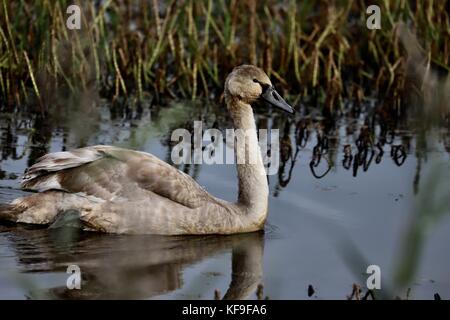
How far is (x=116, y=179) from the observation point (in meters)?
7.94

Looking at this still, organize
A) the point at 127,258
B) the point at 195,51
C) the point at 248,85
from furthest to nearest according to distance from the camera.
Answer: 1. the point at 195,51
2. the point at 248,85
3. the point at 127,258

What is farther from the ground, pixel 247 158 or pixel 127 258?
pixel 247 158

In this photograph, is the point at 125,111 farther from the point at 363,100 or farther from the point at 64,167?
the point at 64,167

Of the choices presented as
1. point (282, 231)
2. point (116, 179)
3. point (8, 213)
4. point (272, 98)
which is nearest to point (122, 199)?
point (116, 179)

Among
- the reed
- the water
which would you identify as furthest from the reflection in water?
the reed

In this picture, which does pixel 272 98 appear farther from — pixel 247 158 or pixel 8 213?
pixel 8 213

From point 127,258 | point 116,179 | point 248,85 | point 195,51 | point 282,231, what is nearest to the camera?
point 127,258

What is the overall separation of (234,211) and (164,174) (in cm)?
58

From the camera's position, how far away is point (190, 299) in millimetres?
6273

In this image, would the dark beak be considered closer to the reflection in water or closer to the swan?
the swan

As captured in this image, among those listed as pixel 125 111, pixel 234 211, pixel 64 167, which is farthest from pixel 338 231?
pixel 125 111

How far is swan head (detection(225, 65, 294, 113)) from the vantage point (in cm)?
822

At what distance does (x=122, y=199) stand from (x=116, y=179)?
0.52 feet

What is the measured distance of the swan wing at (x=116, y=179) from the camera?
7844 mm
